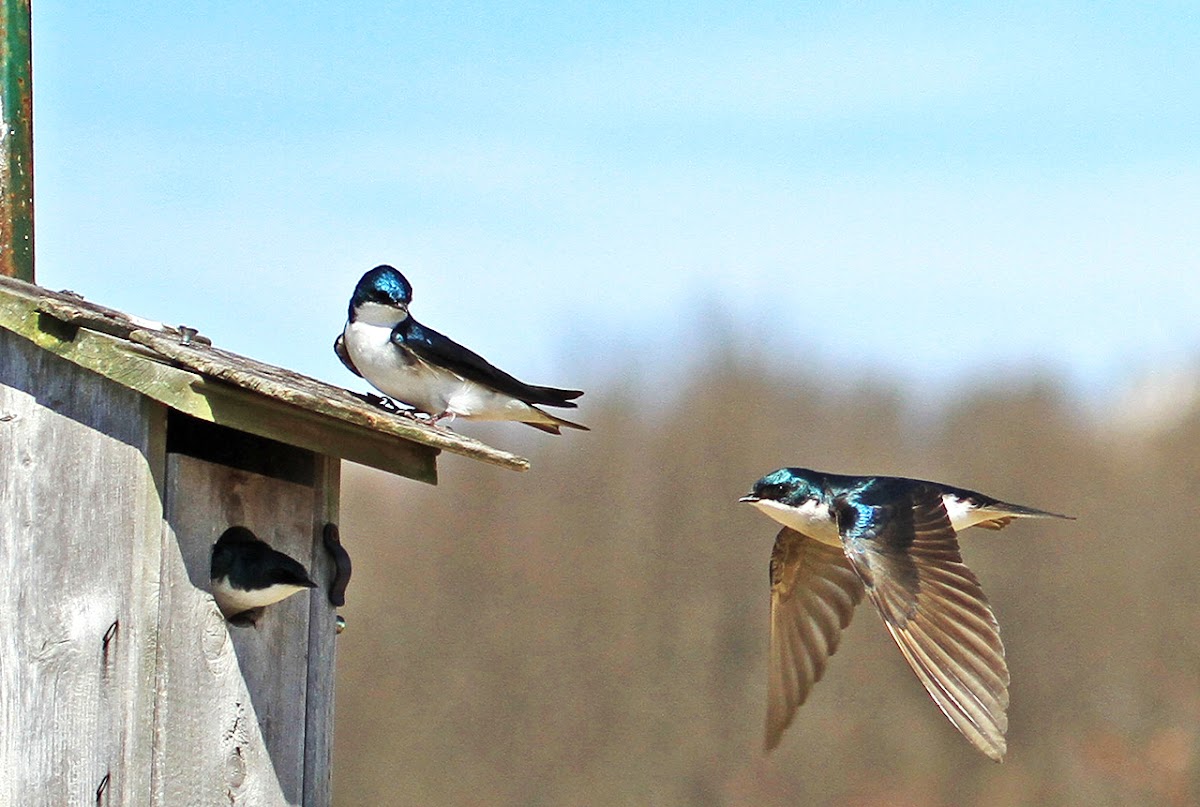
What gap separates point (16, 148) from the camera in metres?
2.92

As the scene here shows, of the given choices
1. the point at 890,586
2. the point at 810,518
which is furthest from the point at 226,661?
the point at 810,518

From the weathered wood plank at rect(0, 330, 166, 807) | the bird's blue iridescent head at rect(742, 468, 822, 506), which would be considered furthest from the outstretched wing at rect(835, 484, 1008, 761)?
the weathered wood plank at rect(0, 330, 166, 807)

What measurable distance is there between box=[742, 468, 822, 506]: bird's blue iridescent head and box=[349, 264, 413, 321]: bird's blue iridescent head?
2.95 ft

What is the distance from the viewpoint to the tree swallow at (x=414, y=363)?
330 centimetres

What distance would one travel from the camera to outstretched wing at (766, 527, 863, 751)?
12.1 feet

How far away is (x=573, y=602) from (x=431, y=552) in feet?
2.41

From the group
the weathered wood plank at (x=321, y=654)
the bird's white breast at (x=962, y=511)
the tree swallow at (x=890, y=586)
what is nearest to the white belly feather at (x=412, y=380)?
the weathered wood plank at (x=321, y=654)

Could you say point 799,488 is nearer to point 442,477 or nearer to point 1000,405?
point 442,477

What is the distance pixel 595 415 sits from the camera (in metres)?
9.05

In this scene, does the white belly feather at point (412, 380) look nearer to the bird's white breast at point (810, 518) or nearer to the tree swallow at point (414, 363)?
the tree swallow at point (414, 363)

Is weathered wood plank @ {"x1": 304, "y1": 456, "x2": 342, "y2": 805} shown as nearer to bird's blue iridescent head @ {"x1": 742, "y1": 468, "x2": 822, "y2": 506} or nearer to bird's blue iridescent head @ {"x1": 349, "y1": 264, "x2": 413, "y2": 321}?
bird's blue iridescent head @ {"x1": 349, "y1": 264, "x2": 413, "y2": 321}

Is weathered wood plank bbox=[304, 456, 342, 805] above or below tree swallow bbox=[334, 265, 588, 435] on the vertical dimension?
below

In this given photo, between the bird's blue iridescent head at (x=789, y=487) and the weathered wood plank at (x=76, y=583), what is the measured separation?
1602 mm

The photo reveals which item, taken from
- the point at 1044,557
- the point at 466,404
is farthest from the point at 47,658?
the point at 1044,557
